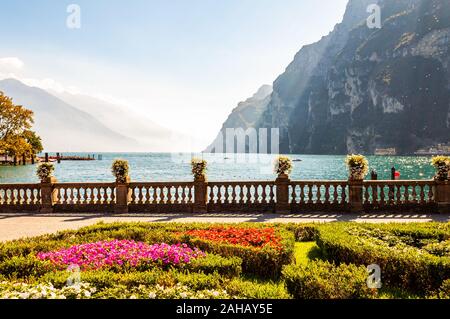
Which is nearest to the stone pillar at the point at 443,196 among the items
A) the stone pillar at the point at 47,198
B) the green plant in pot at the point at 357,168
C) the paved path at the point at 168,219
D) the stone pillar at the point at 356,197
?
the paved path at the point at 168,219

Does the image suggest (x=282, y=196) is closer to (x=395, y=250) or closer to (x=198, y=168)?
(x=198, y=168)

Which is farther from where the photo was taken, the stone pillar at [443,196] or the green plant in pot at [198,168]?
the green plant in pot at [198,168]

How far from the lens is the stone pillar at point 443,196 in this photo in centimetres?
1681

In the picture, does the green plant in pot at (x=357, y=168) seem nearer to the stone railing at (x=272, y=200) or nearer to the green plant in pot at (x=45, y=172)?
the stone railing at (x=272, y=200)

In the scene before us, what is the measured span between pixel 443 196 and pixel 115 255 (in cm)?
1434

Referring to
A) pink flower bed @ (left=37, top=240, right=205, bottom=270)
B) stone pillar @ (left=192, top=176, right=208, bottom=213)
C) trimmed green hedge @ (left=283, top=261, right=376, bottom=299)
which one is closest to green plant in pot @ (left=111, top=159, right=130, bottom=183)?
stone pillar @ (left=192, top=176, right=208, bottom=213)

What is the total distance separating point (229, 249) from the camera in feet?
29.4

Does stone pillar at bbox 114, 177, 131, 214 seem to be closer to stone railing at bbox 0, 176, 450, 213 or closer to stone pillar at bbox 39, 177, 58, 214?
stone railing at bbox 0, 176, 450, 213

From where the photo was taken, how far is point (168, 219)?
16.2 meters

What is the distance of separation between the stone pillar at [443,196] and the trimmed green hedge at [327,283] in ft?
39.0

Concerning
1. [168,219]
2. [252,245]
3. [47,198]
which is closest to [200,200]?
[168,219]
